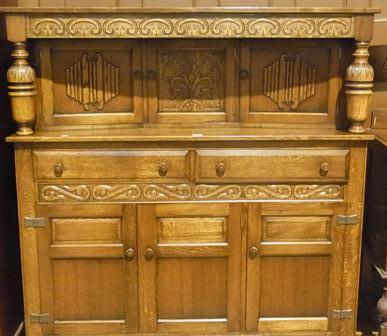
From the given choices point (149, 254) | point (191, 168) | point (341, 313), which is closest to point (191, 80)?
point (191, 168)

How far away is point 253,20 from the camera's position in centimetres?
230

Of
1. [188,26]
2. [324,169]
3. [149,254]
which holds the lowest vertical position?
[149,254]

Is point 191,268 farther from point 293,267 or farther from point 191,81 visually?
point 191,81

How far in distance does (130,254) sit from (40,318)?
501mm

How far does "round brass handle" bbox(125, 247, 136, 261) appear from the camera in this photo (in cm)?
244

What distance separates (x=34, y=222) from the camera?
7.91 feet

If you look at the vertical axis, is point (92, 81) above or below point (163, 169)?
above

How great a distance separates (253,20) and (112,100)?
71 centimetres

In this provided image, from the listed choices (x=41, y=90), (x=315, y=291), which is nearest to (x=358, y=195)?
(x=315, y=291)

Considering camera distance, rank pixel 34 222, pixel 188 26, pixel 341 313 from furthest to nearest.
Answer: pixel 341 313 < pixel 34 222 < pixel 188 26

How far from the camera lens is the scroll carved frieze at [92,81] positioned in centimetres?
248

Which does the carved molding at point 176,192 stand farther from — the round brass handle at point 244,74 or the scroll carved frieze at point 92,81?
the round brass handle at point 244,74

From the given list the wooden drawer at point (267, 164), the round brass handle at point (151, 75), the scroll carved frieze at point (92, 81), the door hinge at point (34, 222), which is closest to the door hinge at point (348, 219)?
the wooden drawer at point (267, 164)

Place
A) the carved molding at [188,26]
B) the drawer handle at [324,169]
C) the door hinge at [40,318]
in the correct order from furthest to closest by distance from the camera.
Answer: the door hinge at [40,318] → the drawer handle at [324,169] → the carved molding at [188,26]
